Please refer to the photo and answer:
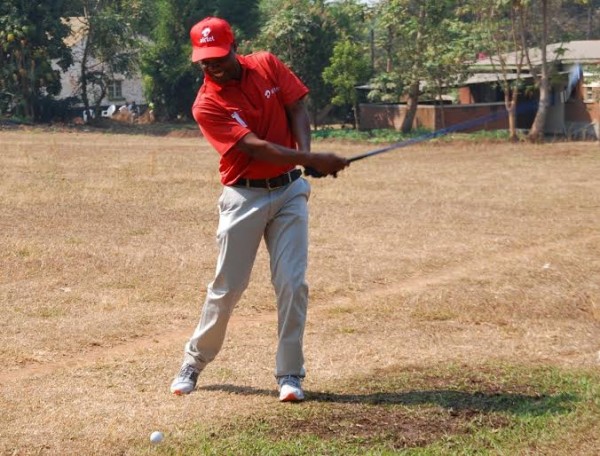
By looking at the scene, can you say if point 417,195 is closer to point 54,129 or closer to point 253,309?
point 253,309

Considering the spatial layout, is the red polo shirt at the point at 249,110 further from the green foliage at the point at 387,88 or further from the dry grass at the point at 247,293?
the green foliage at the point at 387,88

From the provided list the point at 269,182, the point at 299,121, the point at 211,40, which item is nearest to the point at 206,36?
the point at 211,40

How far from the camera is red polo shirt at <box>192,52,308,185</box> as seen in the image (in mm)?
5664

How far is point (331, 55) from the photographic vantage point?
44594mm

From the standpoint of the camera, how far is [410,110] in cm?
3950

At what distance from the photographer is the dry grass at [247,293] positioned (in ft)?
20.2

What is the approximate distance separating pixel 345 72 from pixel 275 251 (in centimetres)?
3566

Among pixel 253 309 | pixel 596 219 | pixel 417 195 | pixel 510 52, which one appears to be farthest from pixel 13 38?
pixel 253 309

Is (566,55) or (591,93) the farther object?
(566,55)

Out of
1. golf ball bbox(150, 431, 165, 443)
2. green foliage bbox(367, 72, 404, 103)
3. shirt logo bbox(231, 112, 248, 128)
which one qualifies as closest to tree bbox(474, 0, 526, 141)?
green foliage bbox(367, 72, 404, 103)

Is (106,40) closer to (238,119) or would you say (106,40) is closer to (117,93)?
(117,93)

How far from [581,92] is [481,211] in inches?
877

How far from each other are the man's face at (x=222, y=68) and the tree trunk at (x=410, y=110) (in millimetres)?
33371

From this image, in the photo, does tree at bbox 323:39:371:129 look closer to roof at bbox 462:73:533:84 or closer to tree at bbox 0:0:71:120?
roof at bbox 462:73:533:84
